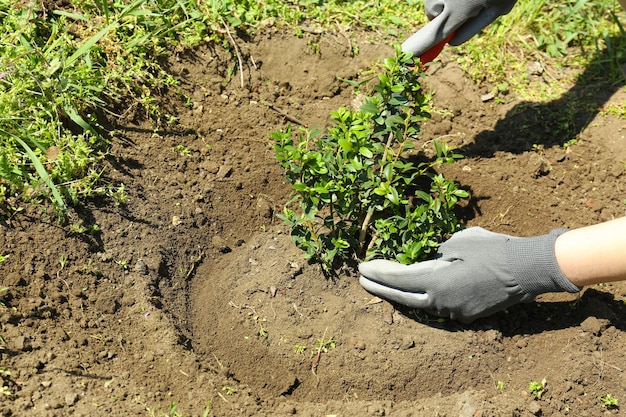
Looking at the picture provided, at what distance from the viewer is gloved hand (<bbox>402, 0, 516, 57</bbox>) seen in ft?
9.53

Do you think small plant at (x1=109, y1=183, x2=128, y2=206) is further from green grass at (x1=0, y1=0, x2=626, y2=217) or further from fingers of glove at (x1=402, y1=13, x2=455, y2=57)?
fingers of glove at (x1=402, y1=13, x2=455, y2=57)

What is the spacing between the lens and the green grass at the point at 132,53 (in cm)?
283

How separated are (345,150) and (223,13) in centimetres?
161

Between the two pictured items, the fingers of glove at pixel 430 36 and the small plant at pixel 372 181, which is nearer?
the small plant at pixel 372 181

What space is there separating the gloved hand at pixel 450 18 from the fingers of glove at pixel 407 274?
97 cm

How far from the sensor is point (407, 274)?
262cm

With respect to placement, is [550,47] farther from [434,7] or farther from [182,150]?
[182,150]

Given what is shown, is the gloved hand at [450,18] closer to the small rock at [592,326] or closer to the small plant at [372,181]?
the small plant at [372,181]

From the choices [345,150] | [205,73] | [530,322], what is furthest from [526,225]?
[205,73]

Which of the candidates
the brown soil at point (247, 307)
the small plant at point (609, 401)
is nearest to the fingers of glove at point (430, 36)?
the brown soil at point (247, 307)

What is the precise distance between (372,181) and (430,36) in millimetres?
814

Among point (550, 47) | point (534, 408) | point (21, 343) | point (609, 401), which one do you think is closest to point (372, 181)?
point (534, 408)

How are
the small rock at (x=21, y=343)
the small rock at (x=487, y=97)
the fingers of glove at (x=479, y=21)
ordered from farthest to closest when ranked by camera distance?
1. the small rock at (x=487, y=97)
2. the fingers of glove at (x=479, y=21)
3. the small rock at (x=21, y=343)

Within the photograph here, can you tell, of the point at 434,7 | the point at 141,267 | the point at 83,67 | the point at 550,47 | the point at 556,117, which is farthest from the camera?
the point at 550,47
